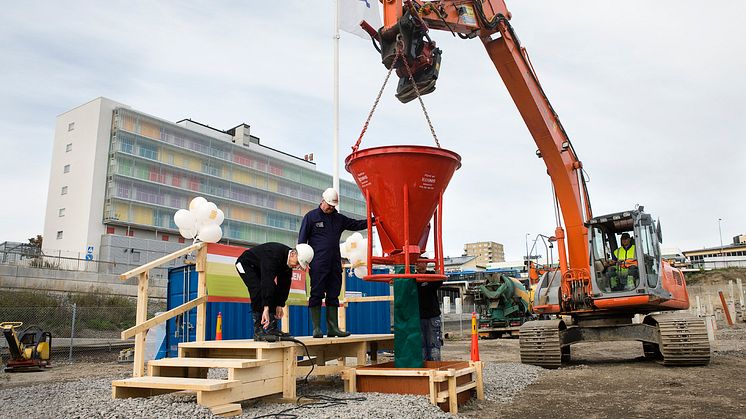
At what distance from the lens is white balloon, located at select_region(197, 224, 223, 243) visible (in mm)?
9719

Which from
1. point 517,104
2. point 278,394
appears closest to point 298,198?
point 517,104

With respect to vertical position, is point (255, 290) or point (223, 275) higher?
point (223, 275)

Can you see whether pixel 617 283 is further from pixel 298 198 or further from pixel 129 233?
pixel 298 198

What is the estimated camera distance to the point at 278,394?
678 cm

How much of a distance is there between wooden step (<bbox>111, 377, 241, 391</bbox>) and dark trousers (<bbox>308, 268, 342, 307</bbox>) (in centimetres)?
185

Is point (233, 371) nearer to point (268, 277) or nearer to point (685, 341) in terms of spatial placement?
point (268, 277)

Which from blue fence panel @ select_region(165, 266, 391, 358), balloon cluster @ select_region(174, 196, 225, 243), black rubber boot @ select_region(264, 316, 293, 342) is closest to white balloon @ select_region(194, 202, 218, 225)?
balloon cluster @ select_region(174, 196, 225, 243)

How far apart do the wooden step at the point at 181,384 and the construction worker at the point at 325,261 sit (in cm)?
183

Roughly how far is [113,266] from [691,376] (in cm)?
3396

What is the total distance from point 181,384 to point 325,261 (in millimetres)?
2391

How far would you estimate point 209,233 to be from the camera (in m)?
9.75

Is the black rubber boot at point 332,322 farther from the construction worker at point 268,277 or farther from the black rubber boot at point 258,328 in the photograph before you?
the black rubber boot at point 258,328

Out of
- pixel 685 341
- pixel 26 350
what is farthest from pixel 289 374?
pixel 26 350

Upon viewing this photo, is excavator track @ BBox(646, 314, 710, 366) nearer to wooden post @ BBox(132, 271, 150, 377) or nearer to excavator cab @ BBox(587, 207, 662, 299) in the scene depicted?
excavator cab @ BBox(587, 207, 662, 299)
